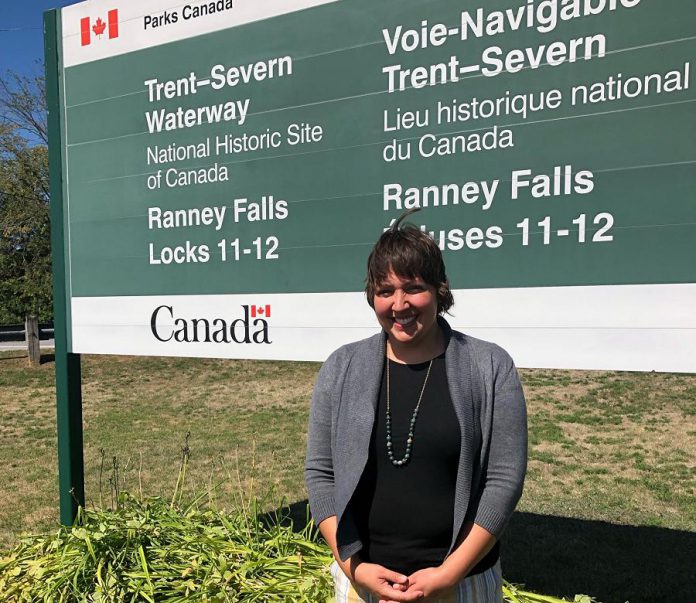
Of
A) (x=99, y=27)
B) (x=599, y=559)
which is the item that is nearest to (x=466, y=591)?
(x=599, y=559)

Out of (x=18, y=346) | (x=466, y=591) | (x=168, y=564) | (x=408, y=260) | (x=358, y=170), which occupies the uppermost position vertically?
(x=358, y=170)

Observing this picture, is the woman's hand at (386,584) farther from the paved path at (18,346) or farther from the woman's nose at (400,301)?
the paved path at (18,346)

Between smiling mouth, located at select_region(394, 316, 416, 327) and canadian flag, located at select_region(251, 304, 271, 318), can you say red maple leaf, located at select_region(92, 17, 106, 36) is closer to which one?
canadian flag, located at select_region(251, 304, 271, 318)

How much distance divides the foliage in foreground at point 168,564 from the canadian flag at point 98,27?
2.65m

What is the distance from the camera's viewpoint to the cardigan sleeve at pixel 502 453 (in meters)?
1.63

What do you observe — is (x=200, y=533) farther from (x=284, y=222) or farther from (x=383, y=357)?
(x=383, y=357)

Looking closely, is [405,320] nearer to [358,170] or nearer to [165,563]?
[358,170]

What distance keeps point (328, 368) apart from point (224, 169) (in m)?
1.76

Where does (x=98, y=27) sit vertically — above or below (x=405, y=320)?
above

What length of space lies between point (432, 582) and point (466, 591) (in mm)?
151

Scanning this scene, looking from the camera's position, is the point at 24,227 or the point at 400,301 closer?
the point at 400,301

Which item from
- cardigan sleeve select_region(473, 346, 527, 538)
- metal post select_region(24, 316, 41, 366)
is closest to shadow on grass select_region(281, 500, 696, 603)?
cardigan sleeve select_region(473, 346, 527, 538)

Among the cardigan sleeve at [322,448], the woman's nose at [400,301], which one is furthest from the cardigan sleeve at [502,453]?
the cardigan sleeve at [322,448]

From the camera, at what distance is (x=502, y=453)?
5.38ft
